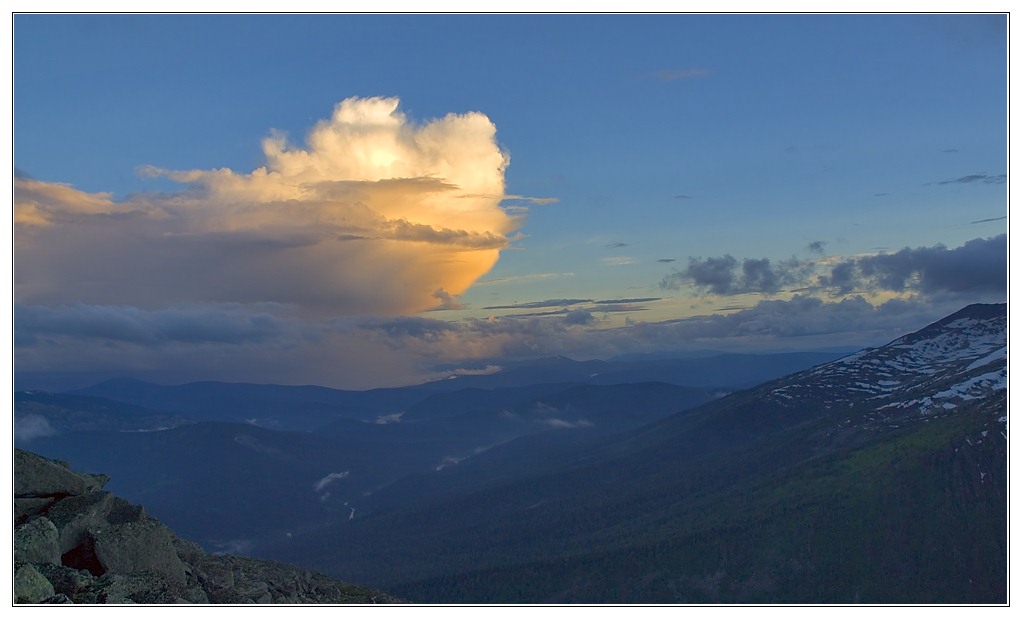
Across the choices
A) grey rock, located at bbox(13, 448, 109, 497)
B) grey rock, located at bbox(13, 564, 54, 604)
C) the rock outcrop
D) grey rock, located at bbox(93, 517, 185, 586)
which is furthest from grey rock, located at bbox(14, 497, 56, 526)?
grey rock, located at bbox(13, 564, 54, 604)

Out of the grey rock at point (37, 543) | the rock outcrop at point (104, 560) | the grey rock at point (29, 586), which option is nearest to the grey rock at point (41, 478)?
the rock outcrop at point (104, 560)

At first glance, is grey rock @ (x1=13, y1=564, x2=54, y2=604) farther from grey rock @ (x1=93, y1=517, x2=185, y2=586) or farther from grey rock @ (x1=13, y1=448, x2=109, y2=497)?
grey rock @ (x1=13, y1=448, x2=109, y2=497)

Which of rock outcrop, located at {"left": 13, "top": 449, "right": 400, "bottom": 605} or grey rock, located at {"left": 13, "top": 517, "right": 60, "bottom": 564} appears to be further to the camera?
grey rock, located at {"left": 13, "top": 517, "right": 60, "bottom": 564}

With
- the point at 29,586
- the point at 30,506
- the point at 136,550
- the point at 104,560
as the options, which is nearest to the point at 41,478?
the point at 30,506

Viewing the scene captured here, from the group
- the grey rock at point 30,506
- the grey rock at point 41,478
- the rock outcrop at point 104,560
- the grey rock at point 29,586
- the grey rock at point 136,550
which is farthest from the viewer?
the grey rock at point 41,478

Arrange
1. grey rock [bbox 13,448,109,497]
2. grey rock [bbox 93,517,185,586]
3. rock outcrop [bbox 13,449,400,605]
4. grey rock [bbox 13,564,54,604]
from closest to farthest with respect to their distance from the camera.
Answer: grey rock [bbox 13,564,54,604], rock outcrop [bbox 13,449,400,605], grey rock [bbox 93,517,185,586], grey rock [bbox 13,448,109,497]

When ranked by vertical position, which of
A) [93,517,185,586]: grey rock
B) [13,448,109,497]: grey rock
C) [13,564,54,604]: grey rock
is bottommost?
[93,517,185,586]: grey rock

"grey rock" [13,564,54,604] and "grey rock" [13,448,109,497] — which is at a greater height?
"grey rock" [13,448,109,497]

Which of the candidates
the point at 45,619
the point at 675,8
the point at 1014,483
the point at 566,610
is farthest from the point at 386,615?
the point at 1014,483

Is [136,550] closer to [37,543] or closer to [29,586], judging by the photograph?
[37,543]

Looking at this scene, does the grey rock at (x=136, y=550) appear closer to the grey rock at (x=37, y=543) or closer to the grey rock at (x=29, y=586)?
the grey rock at (x=37, y=543)
